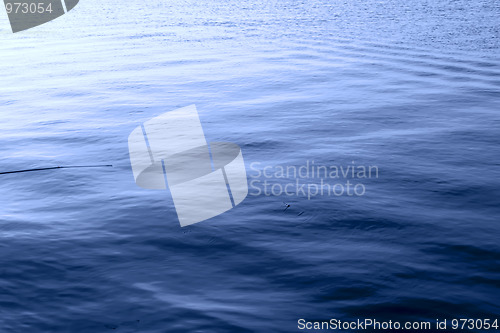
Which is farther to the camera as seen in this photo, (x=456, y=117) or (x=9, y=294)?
(x=456, y=117)

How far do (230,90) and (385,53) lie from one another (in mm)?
6163

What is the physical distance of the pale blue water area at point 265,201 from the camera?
5.44 meters

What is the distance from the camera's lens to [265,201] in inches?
311

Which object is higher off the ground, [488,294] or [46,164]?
[46,164]

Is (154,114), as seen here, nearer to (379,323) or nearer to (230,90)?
(230,90)

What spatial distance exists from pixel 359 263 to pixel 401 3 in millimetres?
28892

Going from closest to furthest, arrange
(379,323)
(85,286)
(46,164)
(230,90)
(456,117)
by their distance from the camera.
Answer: (379,323) → (85,286) → (46,164) → (456,117) → (230,90)

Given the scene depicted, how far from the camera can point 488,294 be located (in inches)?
213

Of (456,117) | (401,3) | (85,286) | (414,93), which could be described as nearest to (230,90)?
(414,93)

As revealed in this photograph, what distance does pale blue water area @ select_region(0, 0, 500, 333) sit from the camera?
5438 millimetres

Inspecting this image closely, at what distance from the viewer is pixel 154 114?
42.1 ft

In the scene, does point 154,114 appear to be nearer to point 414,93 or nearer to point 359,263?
point 414,93

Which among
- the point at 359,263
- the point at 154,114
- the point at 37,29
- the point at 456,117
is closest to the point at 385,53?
the point at 456,117

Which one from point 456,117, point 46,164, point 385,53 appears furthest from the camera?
point 385,53
